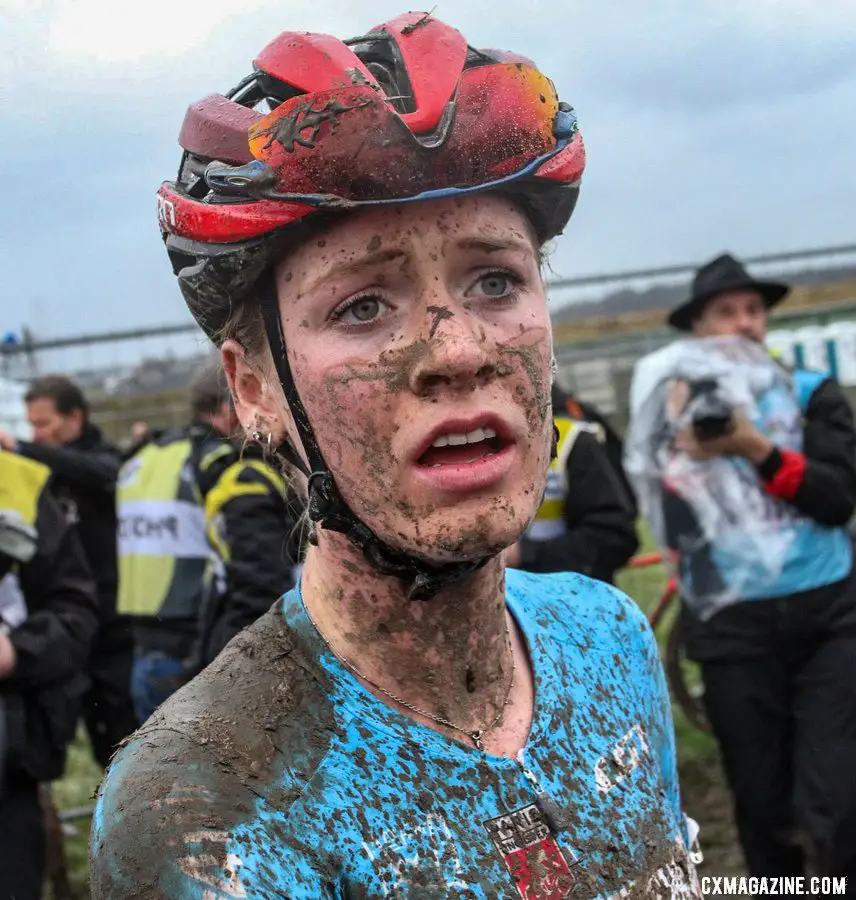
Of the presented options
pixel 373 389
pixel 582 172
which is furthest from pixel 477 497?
pixel 582 172

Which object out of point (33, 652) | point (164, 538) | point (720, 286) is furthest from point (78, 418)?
point (720, 286)

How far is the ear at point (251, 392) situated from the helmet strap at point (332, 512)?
8cm

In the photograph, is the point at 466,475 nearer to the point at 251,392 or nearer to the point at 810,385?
the point at 251,392

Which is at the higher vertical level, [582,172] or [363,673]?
[582,172]

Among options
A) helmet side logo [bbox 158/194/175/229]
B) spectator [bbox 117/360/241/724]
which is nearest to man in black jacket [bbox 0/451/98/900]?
spectator [bbox 117/360/241/724]

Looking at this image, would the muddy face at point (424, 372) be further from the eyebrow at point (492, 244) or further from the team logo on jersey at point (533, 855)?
the team logo on jersey at point (533, 855)

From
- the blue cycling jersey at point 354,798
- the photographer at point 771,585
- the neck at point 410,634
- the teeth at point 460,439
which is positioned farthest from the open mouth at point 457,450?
the photographer at point 771,585

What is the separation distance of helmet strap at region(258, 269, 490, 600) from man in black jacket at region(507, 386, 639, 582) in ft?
10.4

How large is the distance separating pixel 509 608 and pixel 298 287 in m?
0.78

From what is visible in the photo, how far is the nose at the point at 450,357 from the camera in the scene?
1783mm

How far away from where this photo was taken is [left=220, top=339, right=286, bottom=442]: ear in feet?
6.77

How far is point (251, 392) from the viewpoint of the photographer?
83.5 inches

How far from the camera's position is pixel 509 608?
2.27 m

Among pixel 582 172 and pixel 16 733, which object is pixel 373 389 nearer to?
pixel 582 172
